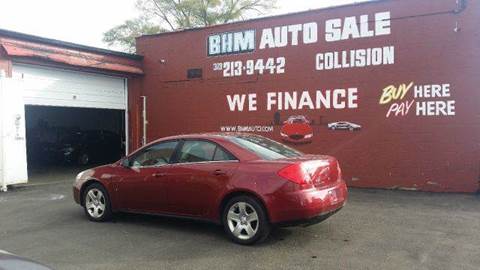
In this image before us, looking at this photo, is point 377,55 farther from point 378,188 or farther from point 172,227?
point 172,227

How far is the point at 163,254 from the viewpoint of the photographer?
19.1 feet

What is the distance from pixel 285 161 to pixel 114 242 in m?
2.53

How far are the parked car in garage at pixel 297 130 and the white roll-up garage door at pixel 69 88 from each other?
588 centimetres

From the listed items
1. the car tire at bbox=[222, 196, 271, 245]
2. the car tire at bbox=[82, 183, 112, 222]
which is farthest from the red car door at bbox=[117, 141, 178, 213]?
the car tire at bbox=[222, 196, 271, 245]

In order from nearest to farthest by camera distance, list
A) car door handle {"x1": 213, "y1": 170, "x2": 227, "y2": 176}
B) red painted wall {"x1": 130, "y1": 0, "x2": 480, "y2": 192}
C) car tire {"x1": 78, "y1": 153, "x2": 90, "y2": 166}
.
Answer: car door handle {"x1": 213, "y1": 170, "x2": 227, "y2": 176}
red painted wall {"x1": 130, "y1": 0, "x2": 480, "y2": 192}
car tire {"x1": 78, "y1": 153, "x2": 90, "y2": 166}

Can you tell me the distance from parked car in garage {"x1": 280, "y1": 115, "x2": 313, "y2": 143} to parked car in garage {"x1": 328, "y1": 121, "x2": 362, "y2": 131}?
1.94ft

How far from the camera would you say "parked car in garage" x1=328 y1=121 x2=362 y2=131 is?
11.6 meters

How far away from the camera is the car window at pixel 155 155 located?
713 cm

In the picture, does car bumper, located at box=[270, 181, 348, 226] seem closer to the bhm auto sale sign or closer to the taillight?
the taillight

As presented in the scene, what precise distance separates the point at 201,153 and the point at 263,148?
0.88m

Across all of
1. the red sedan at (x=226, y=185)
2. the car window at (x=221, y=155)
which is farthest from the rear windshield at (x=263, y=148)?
the car window at (x=221, y=155)

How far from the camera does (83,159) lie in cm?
1861

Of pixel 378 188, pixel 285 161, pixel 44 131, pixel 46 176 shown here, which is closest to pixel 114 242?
pixel 285 161

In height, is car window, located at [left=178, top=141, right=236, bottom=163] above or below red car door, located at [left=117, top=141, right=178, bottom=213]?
above
